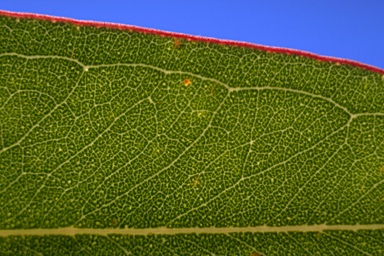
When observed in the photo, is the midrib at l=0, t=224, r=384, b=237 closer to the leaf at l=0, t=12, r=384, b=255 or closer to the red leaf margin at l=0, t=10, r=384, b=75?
the leaf at l=0, t=12, r=384, b=255

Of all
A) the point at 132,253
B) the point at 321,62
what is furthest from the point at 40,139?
the point at 321,62

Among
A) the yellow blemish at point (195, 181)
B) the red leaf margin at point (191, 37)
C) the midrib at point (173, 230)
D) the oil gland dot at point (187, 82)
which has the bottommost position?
the midrib at point (173, 230)

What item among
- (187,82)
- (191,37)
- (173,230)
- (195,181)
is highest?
(191,37)

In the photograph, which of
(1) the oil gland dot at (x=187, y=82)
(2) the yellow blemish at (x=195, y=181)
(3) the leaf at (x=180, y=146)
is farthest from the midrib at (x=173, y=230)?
(1) the oil gland dot at (x=187, y=82)

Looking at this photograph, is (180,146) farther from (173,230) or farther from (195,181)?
(173,230)

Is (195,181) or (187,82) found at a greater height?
(187,82)

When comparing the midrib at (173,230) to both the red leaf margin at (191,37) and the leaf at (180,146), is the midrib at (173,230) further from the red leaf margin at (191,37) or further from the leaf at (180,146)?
the red leaf margin at (191,37)

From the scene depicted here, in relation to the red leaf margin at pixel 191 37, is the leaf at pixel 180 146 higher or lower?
lower

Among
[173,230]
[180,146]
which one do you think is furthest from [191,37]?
[173,230]
